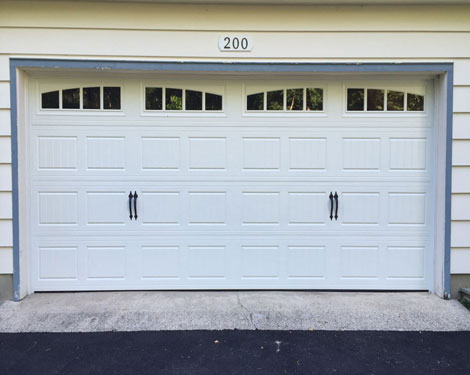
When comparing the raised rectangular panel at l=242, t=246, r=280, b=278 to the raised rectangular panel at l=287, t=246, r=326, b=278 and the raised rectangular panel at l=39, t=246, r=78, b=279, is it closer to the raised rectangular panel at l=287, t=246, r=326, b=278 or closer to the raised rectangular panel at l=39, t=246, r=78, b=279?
the raised rectangular panel at l=287, t=246, r=326, b=278

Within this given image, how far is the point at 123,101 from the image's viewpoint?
3811 millimetres

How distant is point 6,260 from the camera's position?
361cm

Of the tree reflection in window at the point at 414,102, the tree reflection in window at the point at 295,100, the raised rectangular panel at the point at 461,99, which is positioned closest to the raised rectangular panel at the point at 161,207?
the tree reflection in window at the point at 295,100

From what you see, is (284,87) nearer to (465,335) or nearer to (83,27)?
(83,27)

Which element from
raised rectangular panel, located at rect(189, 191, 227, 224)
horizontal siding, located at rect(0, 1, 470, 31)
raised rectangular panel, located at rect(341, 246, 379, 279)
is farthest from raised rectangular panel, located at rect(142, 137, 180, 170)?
raised rectangular panel, located at rect(341, 246, 379, 279)

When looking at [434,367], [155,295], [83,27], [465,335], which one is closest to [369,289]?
[465,335]

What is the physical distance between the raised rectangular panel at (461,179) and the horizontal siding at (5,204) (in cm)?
461

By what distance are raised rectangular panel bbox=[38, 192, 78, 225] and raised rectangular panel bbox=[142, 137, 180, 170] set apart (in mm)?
880

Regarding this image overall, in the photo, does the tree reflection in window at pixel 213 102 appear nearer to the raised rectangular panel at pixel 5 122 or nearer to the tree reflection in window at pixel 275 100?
the tree reflection in window at pixel 275 100

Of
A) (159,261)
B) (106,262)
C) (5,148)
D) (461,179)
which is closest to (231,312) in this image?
(159,261)

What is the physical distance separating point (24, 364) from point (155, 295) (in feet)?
4.52

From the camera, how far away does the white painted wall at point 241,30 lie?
11.5 feet

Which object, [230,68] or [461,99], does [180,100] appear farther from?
[461,99]

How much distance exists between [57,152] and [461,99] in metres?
4.30
